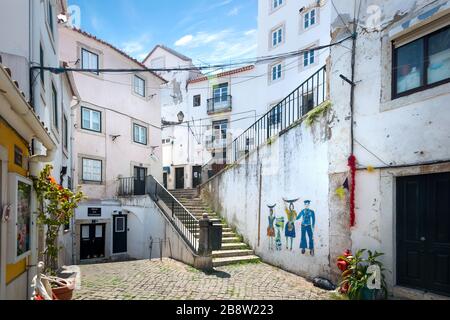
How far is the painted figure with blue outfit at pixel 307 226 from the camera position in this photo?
773 centimetres

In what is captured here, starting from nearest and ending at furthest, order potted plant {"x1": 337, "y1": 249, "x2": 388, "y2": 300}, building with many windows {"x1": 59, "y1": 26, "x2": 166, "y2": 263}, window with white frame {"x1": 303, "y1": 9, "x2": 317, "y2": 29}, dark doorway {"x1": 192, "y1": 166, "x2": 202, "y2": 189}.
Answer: potted plant {"x1": 337, "y1": 249, "x2": 388, "y2": 300}
building with many windows {"x1": 59, "y1": 26, "x2": 166, "y2": 263}
window with white frame {"x1": 303, "y1": 9, "x2": 317, "y2": 29}
dark doorway {"x1": 192, "y1": 166, "x2": 202, "y2": 189}

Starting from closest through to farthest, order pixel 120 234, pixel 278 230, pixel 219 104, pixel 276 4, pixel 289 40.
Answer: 1. pixel 278 230
2. pixel 120 234
3. pixel 289 40
4. pixel 276 4
5. pixel 219 104

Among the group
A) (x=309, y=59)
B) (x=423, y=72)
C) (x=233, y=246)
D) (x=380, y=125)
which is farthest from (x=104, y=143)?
(x=423, y=72)

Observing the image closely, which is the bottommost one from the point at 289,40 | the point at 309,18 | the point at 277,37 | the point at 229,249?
the point at 229,249

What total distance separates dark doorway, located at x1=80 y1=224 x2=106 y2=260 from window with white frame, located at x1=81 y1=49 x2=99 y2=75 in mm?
8336

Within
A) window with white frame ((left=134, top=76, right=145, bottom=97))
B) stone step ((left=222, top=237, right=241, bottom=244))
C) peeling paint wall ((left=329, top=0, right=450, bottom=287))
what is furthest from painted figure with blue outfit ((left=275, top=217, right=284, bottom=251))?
window with white frame ((left=134, top=76, right=145, bottom=97))

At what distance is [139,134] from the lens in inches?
773

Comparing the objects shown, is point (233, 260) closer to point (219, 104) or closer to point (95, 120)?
point (95, 120)

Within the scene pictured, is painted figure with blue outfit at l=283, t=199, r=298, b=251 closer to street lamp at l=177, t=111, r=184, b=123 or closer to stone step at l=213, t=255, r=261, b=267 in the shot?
stone step at l=213, t=255, r=261, b=267

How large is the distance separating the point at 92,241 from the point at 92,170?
12.1 ft

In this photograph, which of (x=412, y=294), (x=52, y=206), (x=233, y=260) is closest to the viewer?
(x=412, y=294)

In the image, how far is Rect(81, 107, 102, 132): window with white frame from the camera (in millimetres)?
16125
